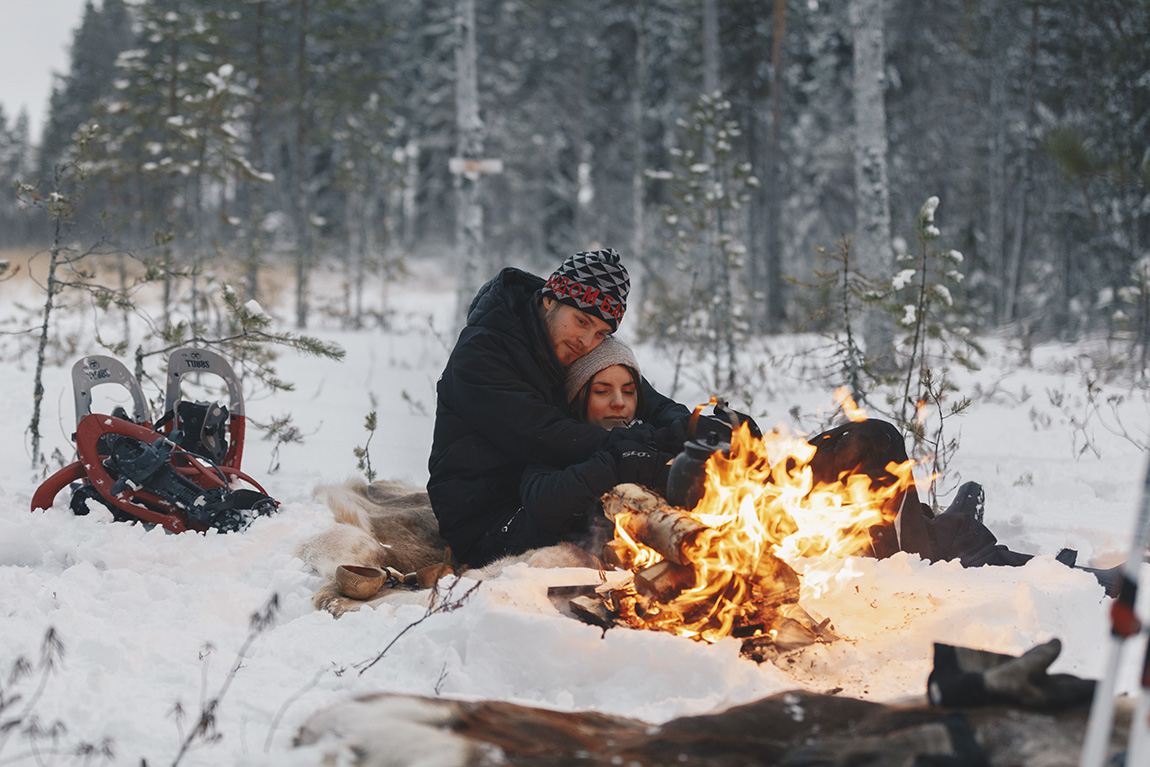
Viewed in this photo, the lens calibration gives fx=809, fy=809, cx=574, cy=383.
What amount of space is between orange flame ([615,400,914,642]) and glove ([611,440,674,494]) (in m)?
0.25

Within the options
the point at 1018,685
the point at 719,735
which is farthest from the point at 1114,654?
the point at 719,735

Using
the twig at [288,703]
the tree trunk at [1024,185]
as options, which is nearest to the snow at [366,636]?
the twig at [288,703]

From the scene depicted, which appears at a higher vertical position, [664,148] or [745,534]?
[664,148]

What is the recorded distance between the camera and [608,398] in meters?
3.55

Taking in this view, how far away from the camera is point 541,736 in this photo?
1779 mm

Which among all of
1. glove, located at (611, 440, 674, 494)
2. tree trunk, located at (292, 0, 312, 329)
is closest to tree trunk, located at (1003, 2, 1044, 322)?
tree trunk, located at (292, 0, 312, 329)

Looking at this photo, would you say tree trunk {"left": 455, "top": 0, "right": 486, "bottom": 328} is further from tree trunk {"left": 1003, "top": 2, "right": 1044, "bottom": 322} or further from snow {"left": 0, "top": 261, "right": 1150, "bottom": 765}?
tree trunk {"left": 1003, "top": 2, "right": 1044, "bottom": 322}

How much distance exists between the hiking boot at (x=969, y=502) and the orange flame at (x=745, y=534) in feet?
1.94

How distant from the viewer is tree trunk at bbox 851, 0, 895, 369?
8.20 metres

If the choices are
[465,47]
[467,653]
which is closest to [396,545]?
[467,653]

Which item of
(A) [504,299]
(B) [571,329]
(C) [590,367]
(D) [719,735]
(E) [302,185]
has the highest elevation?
(E) [302,185]

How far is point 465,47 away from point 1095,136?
825 cm

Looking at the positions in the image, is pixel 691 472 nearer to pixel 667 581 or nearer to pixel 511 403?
pixel 667 581

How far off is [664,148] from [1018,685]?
1760 centimetres
